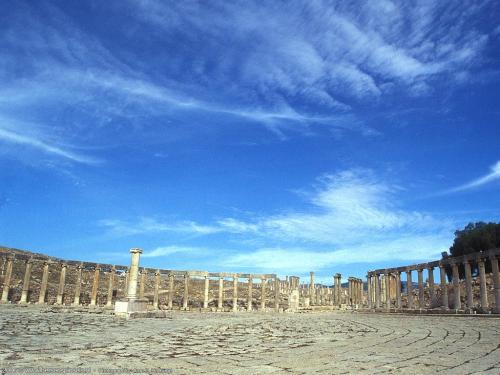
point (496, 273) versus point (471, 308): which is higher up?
point (496, 273)

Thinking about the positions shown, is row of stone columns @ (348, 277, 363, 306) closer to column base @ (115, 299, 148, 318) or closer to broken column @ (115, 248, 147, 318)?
broken column @ (115, 248, 147, 318)

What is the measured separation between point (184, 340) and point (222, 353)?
95.7 inches

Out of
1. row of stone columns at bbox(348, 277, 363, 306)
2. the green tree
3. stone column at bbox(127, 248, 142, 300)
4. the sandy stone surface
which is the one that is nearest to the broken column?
stone column at bbox(127, 248, 142, 300)

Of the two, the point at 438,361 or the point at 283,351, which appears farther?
the point at 283,351

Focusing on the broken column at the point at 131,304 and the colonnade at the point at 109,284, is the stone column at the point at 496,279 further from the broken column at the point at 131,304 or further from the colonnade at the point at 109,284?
the broken column at the point at 131,304

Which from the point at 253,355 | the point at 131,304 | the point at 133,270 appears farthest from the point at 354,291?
the point at 253,355

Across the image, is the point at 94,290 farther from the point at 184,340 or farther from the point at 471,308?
the point at 471,308

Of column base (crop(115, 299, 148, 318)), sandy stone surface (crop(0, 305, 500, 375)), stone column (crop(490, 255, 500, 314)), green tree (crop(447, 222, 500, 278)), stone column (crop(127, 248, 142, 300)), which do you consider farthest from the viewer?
green tree (crop(447, 222, 500, 278))

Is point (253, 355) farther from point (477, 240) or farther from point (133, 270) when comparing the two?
point (477, 240)

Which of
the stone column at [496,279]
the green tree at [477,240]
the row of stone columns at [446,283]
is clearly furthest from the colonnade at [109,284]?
the green tree at [477,240]

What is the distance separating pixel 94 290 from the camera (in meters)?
32.1

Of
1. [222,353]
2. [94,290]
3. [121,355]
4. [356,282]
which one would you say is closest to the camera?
[121,355]

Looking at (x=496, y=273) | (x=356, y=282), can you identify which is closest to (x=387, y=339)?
(x=496, y=273)

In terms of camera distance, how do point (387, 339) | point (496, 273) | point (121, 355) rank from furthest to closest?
point (496, 273) < point (387, 339) < point (121, 355)
